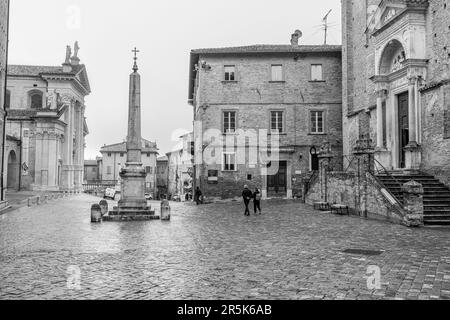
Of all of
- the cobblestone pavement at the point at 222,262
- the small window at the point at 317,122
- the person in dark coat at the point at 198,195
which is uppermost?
the small window at the point at 317,122

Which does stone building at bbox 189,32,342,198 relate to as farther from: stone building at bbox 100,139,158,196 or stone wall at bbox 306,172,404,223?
stone building at bbox 100,139,158,196

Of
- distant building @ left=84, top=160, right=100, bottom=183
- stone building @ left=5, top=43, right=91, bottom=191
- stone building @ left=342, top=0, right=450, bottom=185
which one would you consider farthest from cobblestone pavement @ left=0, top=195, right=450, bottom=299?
distant building @ left=84, top=160, right=100, bottom=183

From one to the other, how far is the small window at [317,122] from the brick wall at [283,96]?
0.35m

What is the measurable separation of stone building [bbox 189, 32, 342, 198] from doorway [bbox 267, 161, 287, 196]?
0.07 m

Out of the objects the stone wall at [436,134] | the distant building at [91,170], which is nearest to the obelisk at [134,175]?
the stone wall at [436,134]

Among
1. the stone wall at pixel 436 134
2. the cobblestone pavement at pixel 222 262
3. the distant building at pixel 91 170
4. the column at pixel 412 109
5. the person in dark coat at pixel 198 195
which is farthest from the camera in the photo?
the distant building at pixel 91 170

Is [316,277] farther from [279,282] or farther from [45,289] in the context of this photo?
[45,289]

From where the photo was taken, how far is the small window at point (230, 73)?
31.9 m

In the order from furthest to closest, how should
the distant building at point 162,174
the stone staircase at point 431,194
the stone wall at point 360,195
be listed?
the distant building at point 162,174
the stone wall at point 360,195
the stone staircase at point 431,194

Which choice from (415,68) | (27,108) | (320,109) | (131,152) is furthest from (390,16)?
(27,108)

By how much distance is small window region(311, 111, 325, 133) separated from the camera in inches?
1254

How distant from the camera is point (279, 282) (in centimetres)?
720

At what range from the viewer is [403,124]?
21953 mm

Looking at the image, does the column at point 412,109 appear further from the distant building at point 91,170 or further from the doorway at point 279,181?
the distant building at point 91,170
